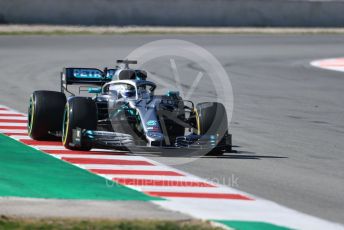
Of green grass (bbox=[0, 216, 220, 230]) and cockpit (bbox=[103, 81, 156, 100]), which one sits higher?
cockpit (bbox=[103, 81, 156, 100])

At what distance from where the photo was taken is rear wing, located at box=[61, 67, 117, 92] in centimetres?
1519

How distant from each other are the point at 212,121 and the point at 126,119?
3.89 feet

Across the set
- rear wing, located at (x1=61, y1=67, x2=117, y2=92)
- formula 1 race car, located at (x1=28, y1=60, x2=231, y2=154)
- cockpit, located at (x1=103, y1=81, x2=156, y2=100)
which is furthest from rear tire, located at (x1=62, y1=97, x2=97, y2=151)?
rear wing, located at (x1=61, y1=67, x2=117, y2=92)

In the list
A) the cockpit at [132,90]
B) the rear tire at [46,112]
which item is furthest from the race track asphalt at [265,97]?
the rear tire at [46,112]

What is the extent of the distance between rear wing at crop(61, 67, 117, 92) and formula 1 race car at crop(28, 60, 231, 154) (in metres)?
0.76

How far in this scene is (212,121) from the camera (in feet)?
43.5

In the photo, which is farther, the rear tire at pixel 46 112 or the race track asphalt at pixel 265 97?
the rear tire at pixel 46 112

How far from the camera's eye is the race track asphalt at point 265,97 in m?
11.1

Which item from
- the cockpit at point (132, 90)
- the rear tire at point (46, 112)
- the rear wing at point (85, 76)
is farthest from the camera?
the rear wing at point (85, 76)

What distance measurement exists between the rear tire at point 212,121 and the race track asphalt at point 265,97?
0.39 meters

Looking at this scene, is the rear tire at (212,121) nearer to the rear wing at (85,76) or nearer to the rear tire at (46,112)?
the rear tire at (46,112)

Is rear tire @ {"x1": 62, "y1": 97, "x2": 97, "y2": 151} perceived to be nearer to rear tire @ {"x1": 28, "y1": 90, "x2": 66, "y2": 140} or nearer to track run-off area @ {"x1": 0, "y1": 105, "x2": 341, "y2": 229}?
track run-off area @ {"x1": 0, "y1": 105, "x2": 341, "y2": 229}

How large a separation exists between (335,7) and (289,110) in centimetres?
2801

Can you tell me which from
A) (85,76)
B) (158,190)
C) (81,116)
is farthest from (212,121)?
(158,190)
